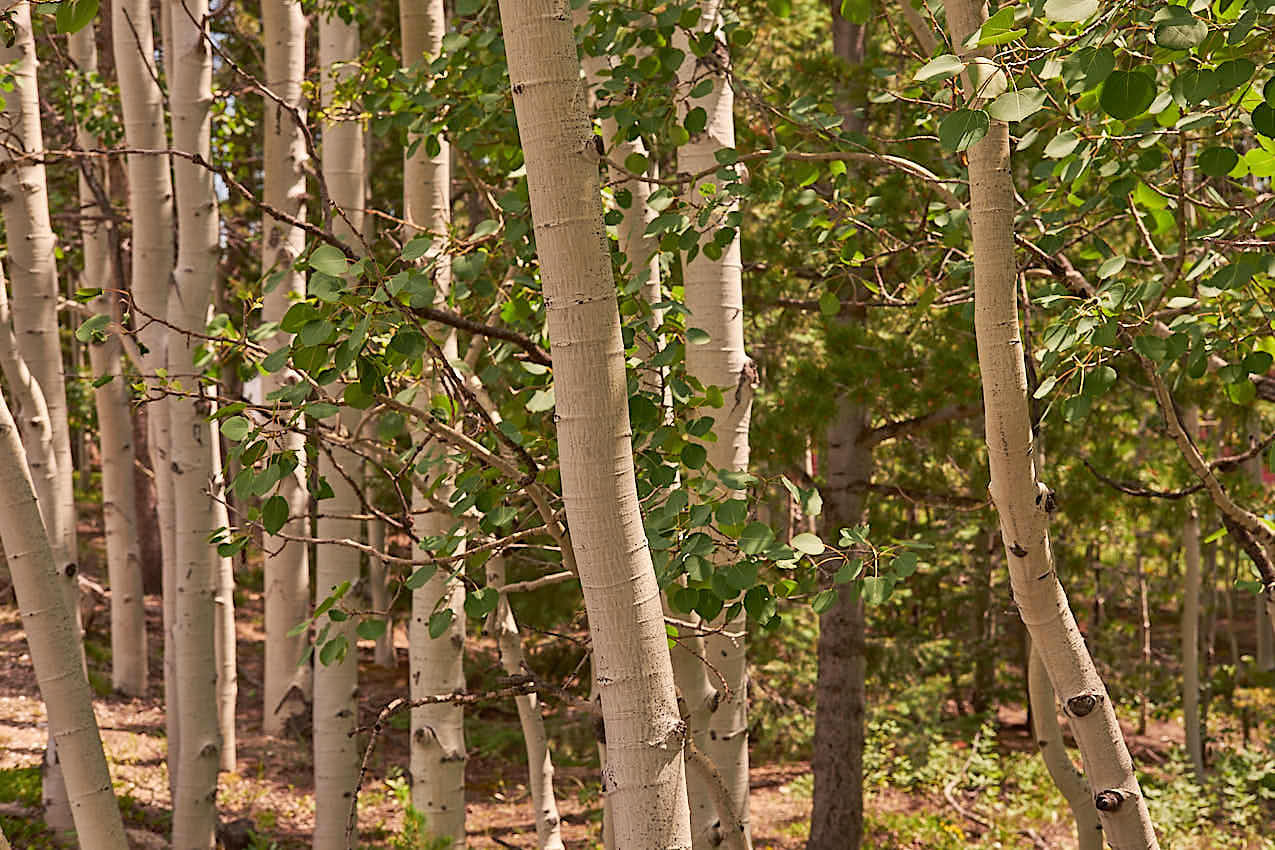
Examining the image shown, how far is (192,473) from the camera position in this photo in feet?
13.4

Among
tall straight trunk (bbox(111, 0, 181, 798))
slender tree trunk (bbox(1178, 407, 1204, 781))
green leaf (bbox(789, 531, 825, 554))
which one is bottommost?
slender tree trunk (bbox(1178, 407, 1204, 781))

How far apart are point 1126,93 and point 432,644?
10.6 feet

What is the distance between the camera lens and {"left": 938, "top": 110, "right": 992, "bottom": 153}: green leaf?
1.38 metres

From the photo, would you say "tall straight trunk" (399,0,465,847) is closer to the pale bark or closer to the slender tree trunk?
the pale bark

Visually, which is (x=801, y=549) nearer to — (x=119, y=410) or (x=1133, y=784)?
(x=1133, y=784)

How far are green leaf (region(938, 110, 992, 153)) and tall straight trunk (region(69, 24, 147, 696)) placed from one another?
7.25 metres

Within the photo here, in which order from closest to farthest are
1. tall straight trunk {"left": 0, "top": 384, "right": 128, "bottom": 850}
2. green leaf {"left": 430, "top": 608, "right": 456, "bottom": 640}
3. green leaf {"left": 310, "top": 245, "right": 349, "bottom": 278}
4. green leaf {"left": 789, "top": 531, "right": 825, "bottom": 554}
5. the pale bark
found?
green leaf {"left": 310, "top": 245, "right": 349, "bottom": 278}
green leaf {"left": 789, "top": 531, "right": 825, "bottom": 554}
green leaf {"left": 430, "top": 608, "right": 456, "bottom": 640}
tall straight trunk {"left": 0, "top": 384, "right": 128, "bottom": 850}
the pale bark

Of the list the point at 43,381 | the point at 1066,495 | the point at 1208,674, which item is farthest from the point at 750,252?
the point at 1208,674

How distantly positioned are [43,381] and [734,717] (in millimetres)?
3546

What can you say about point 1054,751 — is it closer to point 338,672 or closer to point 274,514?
point 274,514

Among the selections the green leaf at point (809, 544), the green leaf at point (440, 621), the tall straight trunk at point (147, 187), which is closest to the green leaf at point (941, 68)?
the green leaf at point (809, 544)

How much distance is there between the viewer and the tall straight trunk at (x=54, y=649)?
2510mm

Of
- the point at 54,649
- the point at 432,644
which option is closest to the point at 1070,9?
the point at 54,649

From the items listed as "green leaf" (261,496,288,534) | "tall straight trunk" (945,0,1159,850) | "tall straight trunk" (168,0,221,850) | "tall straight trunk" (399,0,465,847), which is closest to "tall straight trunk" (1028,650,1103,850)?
"tall straight trunk" (945,0,1159,850)
